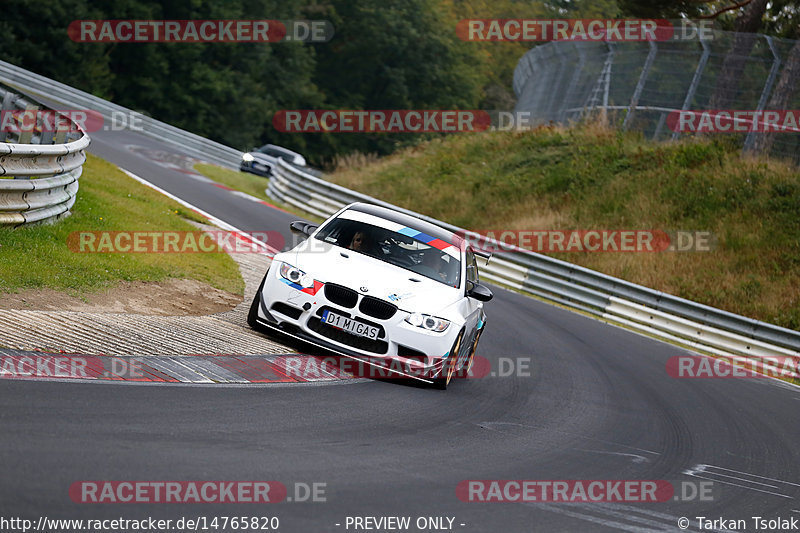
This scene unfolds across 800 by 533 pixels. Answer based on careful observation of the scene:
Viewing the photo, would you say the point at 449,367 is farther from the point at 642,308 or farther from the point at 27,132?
the point at 642,308

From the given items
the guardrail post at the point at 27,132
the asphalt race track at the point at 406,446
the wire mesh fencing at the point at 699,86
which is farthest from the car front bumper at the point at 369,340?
the wire mesh fencing at the point at 699,86

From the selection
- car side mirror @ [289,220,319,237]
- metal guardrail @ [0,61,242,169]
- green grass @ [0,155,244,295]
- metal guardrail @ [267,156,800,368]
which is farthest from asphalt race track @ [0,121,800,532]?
metal guardrail @ [0,61,242,169]

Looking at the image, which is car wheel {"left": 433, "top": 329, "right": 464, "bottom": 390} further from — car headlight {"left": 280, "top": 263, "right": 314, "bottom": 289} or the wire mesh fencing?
the wire mesh fencing

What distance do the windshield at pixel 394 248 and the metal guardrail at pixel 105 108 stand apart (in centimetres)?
2536

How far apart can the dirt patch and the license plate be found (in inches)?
77.7

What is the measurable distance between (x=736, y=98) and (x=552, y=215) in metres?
5.83

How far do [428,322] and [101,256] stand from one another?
4643mm

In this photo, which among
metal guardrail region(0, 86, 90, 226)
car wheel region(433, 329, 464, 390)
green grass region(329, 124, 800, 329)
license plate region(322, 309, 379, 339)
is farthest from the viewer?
green grass region(329, 124, 800, 329)

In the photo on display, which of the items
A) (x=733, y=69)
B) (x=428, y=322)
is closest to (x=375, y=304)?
(x=428, y=322)

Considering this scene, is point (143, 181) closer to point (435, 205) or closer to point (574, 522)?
point (435, 205)

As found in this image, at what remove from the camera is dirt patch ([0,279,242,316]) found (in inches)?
347

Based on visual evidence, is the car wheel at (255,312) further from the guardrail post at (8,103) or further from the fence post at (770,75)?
the fence post at (770,75)

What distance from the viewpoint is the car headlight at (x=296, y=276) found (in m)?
9.10

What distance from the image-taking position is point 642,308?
1888 centimetres
